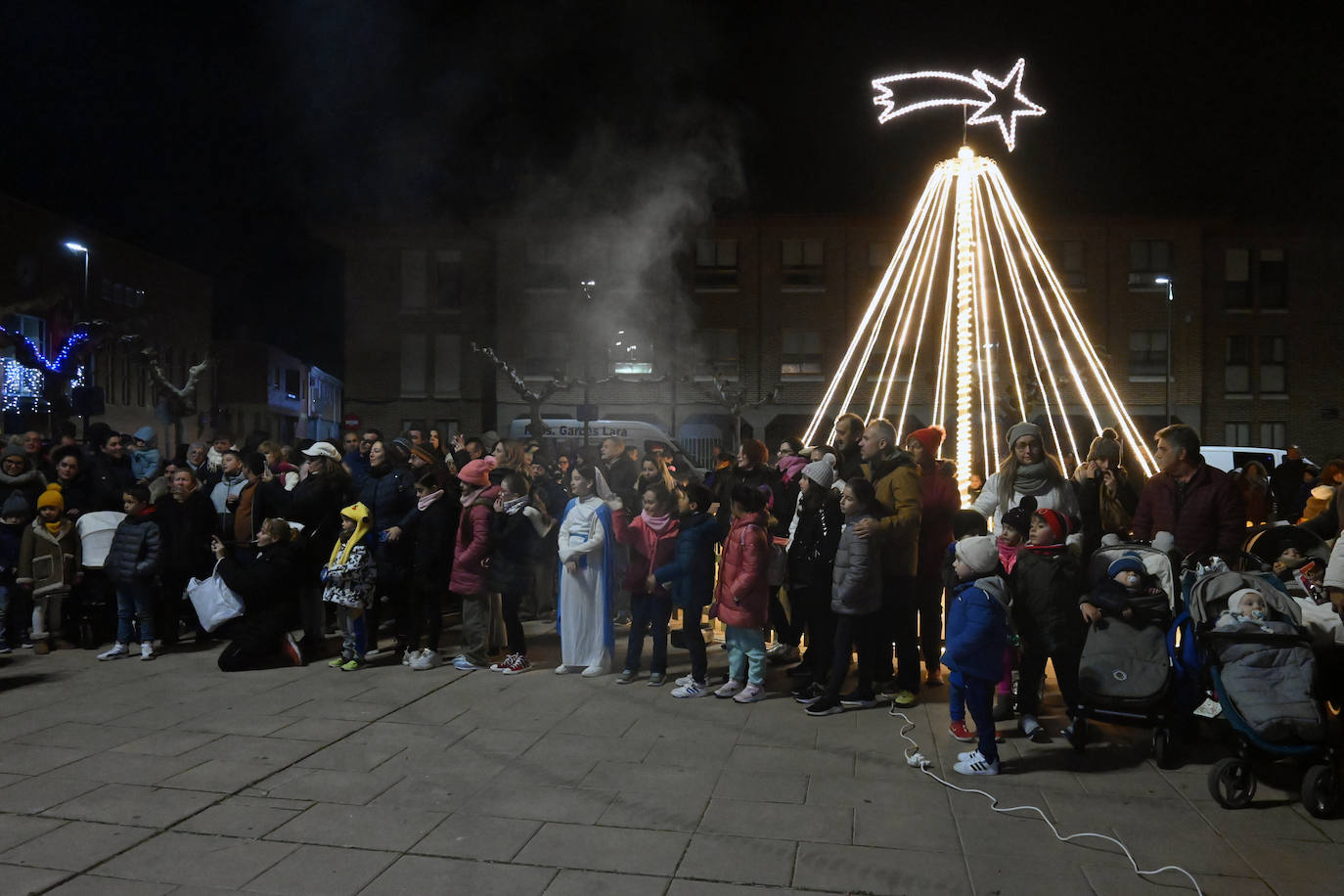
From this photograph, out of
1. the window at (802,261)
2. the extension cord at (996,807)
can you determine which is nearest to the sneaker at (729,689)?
the extension cord at (996,807)

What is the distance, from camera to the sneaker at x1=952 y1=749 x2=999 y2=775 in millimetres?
5062

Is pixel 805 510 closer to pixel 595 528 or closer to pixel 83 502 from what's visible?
pixel 595 528

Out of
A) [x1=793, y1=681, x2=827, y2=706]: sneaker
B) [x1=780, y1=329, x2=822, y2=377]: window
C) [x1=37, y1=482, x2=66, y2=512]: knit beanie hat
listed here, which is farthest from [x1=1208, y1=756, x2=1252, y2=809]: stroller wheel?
[x1=780, y1=329, x2=822, y2=377]: window

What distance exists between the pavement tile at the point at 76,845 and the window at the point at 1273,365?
38.3 metres

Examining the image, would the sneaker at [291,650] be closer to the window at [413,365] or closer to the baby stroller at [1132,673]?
the baby stroller at [1132,673]

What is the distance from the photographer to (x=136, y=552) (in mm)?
8086

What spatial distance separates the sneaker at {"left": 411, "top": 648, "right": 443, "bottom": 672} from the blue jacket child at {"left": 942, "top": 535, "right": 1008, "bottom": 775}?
4110mm

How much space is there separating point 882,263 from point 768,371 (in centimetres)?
540

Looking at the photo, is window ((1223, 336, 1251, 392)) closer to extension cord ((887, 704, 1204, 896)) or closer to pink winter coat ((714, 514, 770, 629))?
pink winter coat ((714, 514, 770, 629))

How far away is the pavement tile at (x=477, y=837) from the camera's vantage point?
4055mm

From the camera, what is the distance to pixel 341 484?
840 cm

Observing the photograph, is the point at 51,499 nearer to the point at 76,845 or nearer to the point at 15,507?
the point at 15,507

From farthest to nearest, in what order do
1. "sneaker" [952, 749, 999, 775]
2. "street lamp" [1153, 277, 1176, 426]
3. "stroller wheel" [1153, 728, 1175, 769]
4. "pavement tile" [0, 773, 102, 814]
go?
1. "street lamp" [1153, 277, 1176, 426]
2. "stroller wheel" [1153, 728, 1175, 769]
3. "sneaker" [952, 749, 999, 775]
4. "pavement tile" [0, 773, 102, 814]

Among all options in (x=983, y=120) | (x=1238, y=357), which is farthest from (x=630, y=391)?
(x=983, y=120)
